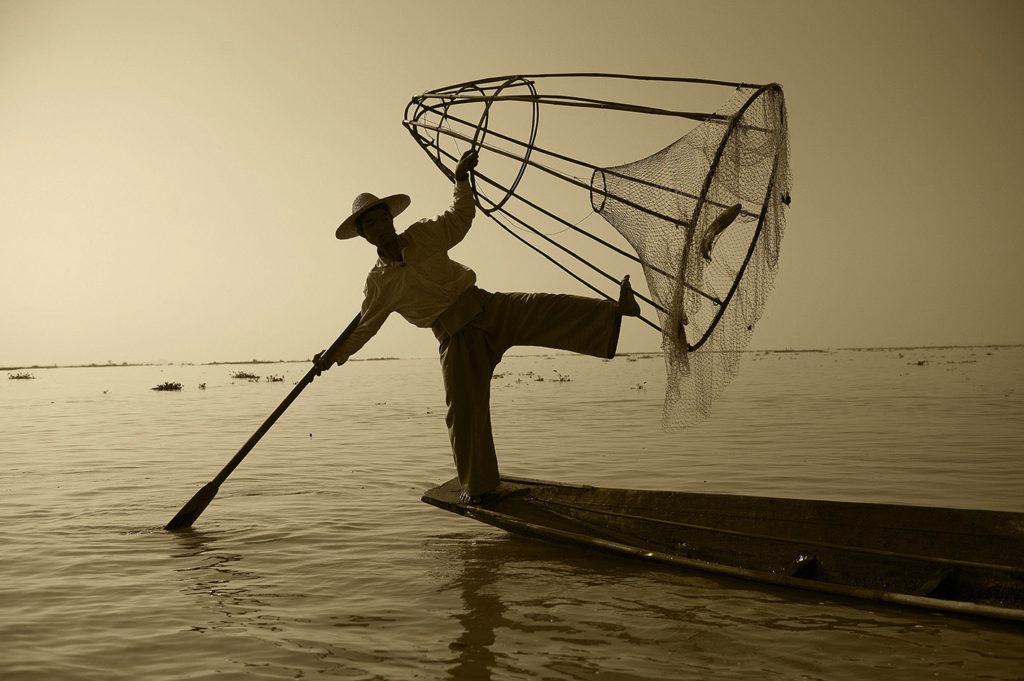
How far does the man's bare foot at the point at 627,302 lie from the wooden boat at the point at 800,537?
1299 millimetres

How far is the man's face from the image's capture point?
188 inches

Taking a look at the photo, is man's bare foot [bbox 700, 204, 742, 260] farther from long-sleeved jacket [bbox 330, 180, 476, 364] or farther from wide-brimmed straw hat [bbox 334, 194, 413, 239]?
wide-brimmed straw hat [bbox 334, 194, 413, 239]

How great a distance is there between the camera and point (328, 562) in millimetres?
4840

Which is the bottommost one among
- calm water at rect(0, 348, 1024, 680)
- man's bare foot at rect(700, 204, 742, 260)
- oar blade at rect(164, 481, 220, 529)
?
calm water at rect(0, 348, 1024, 680)

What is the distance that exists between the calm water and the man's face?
6.40 ft

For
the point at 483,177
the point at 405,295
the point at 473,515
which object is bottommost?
the point at 473,515

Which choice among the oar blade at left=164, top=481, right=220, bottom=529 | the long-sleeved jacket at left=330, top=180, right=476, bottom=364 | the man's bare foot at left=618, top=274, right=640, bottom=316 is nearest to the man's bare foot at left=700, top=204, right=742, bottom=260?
the man's bare foot at left=618, top=274, right=640, bottom=316

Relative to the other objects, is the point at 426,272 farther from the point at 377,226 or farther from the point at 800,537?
the point at 800,537

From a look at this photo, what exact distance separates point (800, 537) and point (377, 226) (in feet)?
9.94

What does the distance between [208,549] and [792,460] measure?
573 cm

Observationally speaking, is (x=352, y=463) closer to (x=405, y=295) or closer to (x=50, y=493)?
(x=50, y=493)

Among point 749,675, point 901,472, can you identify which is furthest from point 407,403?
point 749,675

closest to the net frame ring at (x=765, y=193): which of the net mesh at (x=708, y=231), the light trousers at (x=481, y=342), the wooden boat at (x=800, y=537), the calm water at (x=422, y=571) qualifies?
the net mesh at (x=708, y=231)

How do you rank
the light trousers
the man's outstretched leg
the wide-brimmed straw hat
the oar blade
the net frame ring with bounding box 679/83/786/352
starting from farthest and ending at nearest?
1. the oar blade
2. the man's outstretched leg
3. the light trousers
4. the wide-brimmed straw hat
5. the net frame ring with bounding box 679/83/786/352
